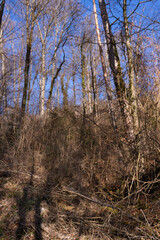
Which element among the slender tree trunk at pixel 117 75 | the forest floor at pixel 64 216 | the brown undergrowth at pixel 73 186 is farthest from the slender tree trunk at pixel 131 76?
the forest floor at pixel 64 216

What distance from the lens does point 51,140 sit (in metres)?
6.59

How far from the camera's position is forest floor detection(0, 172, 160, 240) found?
115 inches

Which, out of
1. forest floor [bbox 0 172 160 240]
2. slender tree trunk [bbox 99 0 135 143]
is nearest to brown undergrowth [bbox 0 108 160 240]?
forest floor [bbox 0 172 160 240]

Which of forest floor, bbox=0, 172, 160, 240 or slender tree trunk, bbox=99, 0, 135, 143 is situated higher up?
slender tree trunk, bbox=99, 0, 135, 143

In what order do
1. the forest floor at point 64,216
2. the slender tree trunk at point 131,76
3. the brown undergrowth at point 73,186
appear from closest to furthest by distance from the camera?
the forest floor at point 64,216 < the brown undergrowth at point 73,186 < the slender tree trunk at point 131,76

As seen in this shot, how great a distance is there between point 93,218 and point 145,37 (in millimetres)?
4941

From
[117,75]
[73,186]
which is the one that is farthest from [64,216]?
[117,75]

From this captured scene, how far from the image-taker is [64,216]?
330 cm

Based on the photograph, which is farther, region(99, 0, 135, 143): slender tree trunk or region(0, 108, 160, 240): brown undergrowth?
region(99, 0, 135, 143): slender tree trunk

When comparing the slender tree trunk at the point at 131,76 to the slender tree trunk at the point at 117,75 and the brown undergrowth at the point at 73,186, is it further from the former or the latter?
the brown undergrowth at the point at 73,186

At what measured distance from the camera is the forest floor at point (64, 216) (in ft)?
9.55

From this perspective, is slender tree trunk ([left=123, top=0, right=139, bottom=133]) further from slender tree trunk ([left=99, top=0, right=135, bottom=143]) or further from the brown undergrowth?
the brown undergrowth

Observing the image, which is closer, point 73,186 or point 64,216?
point 64,216

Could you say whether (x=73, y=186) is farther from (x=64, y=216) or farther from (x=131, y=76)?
(x=131, y=76)
